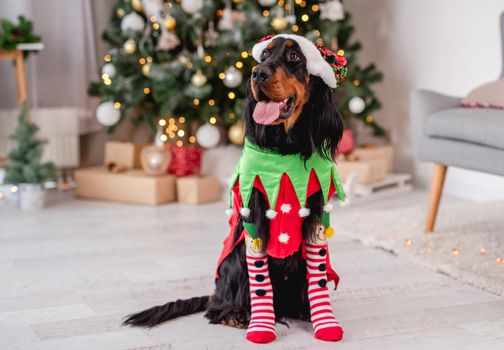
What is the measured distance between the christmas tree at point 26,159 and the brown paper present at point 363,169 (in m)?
1.43

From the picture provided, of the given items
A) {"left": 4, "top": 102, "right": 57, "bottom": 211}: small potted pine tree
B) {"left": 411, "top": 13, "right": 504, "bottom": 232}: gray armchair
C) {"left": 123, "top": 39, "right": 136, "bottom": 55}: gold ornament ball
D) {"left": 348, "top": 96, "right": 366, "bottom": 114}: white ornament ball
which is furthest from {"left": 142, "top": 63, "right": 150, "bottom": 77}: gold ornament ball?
{"left": 411, "top": 13, "right": 504, "bottom": 232}: gray armchair

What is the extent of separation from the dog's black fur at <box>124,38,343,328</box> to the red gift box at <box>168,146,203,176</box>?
5.43ft

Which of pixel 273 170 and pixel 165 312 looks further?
pixel 165 312

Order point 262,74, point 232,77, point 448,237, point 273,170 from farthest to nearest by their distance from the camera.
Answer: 1. point 232,77
2. point 448,237
3. point 273,170
4. point 262,74

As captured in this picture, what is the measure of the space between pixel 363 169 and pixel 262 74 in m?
2.08

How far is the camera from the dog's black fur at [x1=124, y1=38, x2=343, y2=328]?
1.70 metres

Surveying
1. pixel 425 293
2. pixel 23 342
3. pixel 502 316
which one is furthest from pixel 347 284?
pixel 23 342

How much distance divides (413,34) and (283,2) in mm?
789

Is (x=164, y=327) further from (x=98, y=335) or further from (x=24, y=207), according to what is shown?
(x=24, y=207)

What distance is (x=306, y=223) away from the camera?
1.80 metres

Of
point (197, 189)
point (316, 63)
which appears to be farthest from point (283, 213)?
point (197, 189)

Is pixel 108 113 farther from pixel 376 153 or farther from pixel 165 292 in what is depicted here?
pixel 165 292

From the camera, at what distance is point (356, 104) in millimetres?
3689

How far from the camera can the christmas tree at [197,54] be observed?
3.54m
